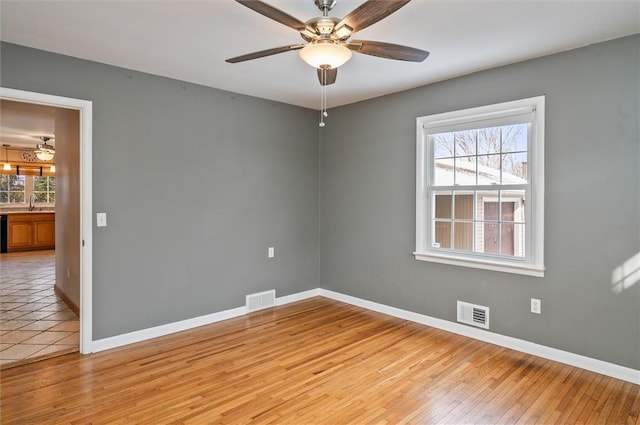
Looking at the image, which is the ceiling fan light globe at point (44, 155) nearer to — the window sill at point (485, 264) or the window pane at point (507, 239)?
the window sill at point (485, 264)

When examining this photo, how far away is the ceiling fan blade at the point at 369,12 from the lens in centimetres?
176

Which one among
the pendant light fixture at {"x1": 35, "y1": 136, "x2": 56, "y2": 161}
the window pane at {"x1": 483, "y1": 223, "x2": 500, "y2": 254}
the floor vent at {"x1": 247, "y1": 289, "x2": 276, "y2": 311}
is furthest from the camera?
the pendant light fixture at {"x1": 35, "y1": 136, "x2": 56, "y2": 161}

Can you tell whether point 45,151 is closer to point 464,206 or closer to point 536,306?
point 464,206

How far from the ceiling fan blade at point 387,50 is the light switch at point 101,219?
101 inches

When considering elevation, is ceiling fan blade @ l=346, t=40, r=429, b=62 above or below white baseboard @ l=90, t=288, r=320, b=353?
above

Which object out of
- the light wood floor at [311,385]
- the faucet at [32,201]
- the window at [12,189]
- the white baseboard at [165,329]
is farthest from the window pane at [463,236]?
the window at [12,189]

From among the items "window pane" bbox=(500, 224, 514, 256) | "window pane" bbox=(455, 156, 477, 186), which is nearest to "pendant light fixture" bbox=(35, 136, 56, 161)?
"window pane" bbox=(455, 156, 477, 186)

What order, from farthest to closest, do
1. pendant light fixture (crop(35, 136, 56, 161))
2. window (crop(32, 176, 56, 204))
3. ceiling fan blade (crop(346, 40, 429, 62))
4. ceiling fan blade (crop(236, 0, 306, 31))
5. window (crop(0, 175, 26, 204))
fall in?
window (crop(32, 176, 56, 204))
window (crop(0, 175, 26, 204))
pendant light fixture (crop(35, 136, 56, 161))
ceiling fan blade (crop(346, 40, 429, 62))
ceiling fan blade (crop(236, 0, 306, 31))

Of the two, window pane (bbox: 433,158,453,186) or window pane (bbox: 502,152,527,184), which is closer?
window pane (bbox: 502,152,527,184)

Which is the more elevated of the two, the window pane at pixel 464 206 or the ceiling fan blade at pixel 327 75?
the ceiling fan blade at pixel 327 75

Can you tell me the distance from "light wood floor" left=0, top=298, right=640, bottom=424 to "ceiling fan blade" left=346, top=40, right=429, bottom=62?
2284mm

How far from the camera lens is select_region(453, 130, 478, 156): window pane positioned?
11.9ft

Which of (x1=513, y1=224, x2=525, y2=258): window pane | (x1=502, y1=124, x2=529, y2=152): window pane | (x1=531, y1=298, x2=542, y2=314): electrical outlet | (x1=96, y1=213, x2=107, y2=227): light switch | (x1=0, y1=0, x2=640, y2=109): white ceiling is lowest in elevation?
(x1=531, y1=298, x2=542, y2=314): electrical outlet

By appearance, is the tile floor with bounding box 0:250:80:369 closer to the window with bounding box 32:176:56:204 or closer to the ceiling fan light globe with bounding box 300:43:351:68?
the ceiling fan light globe with bounding box 300:43:351:68
